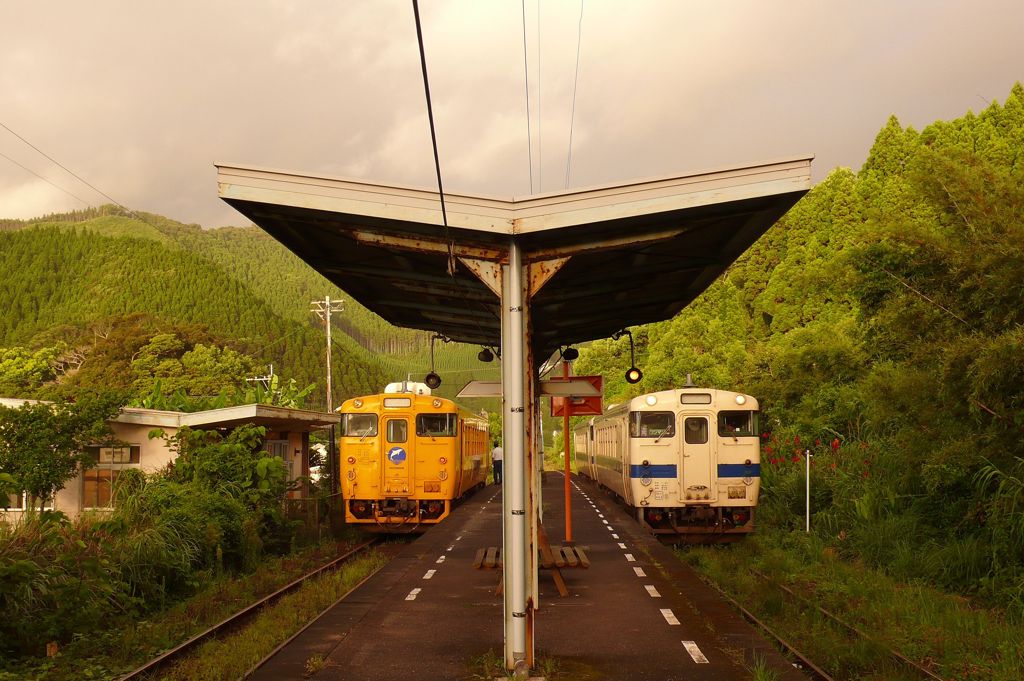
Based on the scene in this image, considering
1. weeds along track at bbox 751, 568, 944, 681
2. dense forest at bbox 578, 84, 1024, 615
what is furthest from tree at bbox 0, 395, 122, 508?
dense forest at bbox 578, 84, 1024, 615

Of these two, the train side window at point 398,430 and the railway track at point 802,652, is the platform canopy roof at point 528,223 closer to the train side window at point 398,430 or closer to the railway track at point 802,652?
the railway track at point 802,652

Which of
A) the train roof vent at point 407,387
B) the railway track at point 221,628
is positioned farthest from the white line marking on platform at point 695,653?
the train roof vent at point 407,387

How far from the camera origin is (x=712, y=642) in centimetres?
866

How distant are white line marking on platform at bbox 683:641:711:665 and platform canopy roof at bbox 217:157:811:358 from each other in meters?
3.56

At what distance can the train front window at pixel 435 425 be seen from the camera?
20.2 metres

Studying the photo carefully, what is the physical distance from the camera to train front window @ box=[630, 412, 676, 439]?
17.4m

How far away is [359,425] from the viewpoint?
20266mm

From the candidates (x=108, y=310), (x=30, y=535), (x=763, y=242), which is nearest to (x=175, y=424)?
(x=30, y=535)

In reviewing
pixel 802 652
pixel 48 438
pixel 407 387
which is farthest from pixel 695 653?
pixel 407 387

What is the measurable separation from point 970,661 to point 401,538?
15.2 m

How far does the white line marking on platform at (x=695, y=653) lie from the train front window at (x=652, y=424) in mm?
8918

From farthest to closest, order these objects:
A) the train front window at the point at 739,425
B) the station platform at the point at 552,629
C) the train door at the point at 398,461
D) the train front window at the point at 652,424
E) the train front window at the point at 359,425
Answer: the train front window at the point at 359,425, the train door at the point at 398,461, the train front window at the point at 652,424, the train front window at the point at 739,425, the station platform at the point at 552,629

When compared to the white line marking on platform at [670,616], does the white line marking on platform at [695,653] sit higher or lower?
higher

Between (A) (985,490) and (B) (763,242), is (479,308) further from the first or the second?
(B) (763,242)
